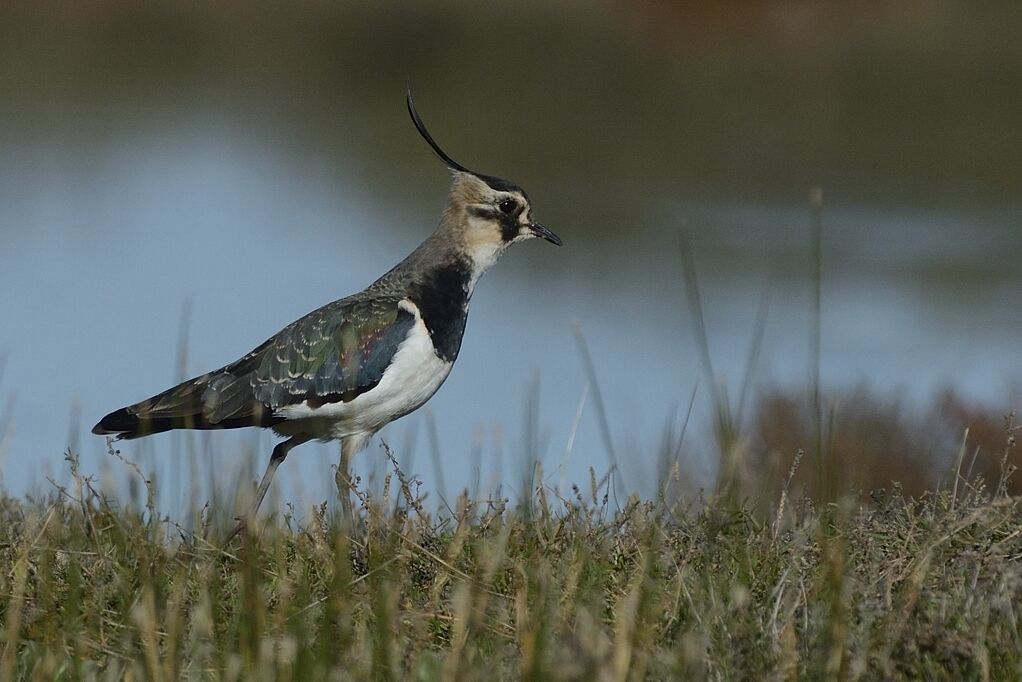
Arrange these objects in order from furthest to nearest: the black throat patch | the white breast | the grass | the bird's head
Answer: the bird's head → the black throat patch → the white breast → the grass

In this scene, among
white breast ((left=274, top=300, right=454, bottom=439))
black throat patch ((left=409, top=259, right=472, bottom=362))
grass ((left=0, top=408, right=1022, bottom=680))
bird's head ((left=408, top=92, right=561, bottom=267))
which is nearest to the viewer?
grass ((left=0, top=408, right=1022, bottom=680))

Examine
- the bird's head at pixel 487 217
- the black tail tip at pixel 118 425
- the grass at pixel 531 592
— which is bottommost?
the grass at pixel 531 592

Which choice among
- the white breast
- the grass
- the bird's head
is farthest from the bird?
the grass

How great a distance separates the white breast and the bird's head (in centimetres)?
52

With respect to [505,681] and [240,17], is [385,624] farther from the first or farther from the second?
[240,17]

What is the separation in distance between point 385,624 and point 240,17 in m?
22.0

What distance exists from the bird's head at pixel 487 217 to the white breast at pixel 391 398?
1.72ft

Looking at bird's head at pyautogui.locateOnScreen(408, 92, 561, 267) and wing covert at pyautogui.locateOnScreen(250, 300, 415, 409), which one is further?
bird's head at pyautogui.locateOnScreen(408, 92, 561, 267)

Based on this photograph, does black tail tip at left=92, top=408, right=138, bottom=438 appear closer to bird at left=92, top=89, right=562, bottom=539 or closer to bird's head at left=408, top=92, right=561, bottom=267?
bird at left=92, top=89, right=562, bottom=539

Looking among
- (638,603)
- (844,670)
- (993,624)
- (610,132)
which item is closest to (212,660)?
(638,603)

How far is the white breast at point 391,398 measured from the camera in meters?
5.69

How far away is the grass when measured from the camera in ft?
11.2

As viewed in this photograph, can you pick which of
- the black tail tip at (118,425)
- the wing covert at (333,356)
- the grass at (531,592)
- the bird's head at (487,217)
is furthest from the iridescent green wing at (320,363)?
the grass at (531,592)

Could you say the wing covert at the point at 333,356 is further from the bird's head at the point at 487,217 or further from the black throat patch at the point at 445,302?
the bird's head at the point at 487,217
